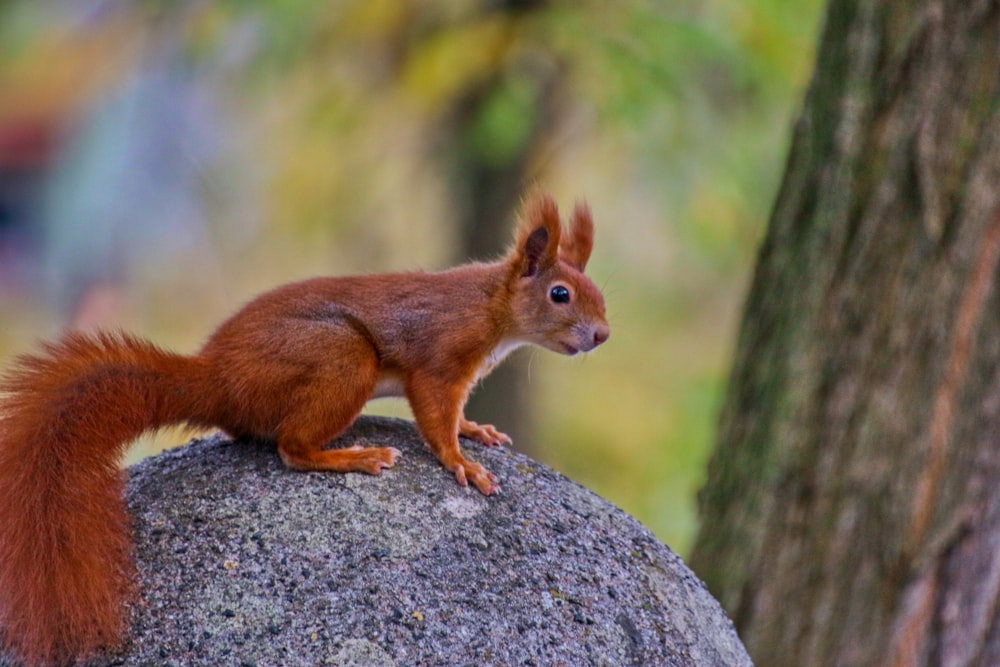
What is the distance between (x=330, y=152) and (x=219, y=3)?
0.98 meters

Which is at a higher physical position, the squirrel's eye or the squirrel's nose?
the squirrel's eye

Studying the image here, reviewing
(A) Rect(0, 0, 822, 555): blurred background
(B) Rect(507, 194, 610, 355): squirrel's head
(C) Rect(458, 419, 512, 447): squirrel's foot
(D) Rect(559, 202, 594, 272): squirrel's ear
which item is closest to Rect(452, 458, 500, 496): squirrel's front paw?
(C) Rect(458, 419, 512, 447): squirrel's foot

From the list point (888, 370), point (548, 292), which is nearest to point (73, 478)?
point (548, 292)

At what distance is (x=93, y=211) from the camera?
4.64 m

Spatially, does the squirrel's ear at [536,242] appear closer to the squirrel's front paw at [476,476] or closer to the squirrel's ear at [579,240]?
the squirrel's ear at [579,240]

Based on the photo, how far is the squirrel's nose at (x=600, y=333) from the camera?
79.6 inches

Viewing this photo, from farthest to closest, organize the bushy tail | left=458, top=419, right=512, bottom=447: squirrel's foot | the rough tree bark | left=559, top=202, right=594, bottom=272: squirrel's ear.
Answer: the rough tree bark → left=559, top=202, right=594, bottom=272: squirrel's ear → left=458, top=419, right=512, bottom=447: squirrel's foot → the bushy tail

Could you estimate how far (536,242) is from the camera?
2004 millimetres

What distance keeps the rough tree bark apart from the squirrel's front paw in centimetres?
100

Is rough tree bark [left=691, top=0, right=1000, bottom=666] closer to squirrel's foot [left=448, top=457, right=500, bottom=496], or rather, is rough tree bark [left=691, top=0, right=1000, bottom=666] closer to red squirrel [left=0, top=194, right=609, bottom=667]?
red squirrel [left=0, top=194, right=609, bottom=667]

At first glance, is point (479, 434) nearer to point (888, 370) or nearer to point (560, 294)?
point (560, 294)

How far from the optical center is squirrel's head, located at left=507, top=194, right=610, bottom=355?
6.51 ft

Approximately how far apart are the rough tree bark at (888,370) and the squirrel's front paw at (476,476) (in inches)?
39.5

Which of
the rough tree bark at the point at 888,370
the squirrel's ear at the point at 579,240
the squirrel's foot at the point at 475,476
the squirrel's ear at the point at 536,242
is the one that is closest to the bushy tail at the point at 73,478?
the squirrel's foot at the point at 475,476
